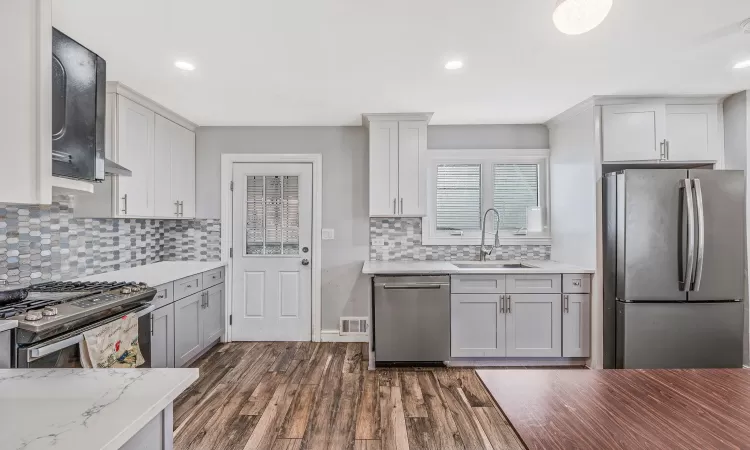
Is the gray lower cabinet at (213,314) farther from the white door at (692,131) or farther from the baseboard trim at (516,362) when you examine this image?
the white door at (692,131)

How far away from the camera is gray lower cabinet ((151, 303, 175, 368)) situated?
7.96 feet

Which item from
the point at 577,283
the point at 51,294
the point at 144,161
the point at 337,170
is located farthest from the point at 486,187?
the point at 51,294

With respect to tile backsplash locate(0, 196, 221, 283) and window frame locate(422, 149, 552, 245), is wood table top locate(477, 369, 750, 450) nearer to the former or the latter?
window frame locate(422, 149, 552, 245)

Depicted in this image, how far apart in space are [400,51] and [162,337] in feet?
8.54

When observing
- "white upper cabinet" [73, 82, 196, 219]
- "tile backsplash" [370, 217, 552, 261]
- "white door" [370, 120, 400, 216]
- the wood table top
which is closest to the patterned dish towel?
"white upper cabinet" [73, 82, 196, 219]

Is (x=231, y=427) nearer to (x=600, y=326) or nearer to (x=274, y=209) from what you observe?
(x=274, y=209)

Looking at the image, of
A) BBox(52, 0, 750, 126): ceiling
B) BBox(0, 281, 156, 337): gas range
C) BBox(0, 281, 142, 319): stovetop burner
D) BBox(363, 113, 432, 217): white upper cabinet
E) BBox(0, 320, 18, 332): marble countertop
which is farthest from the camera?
BBox(363, 113, 432, 217): white upper cabinet

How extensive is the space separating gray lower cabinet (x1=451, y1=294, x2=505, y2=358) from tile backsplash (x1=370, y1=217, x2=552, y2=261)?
712 millimetres

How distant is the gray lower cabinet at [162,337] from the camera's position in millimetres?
2426

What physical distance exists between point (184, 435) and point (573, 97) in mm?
3763

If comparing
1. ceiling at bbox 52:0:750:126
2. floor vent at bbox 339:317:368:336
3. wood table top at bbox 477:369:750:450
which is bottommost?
floor vent at bbox 339:317:368:336

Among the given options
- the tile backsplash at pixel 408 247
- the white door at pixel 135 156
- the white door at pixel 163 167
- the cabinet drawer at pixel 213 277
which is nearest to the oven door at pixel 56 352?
the white door at pixel 135 156

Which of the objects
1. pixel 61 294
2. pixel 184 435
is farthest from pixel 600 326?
pixel 61 294

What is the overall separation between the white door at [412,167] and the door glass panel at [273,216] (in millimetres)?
1156
